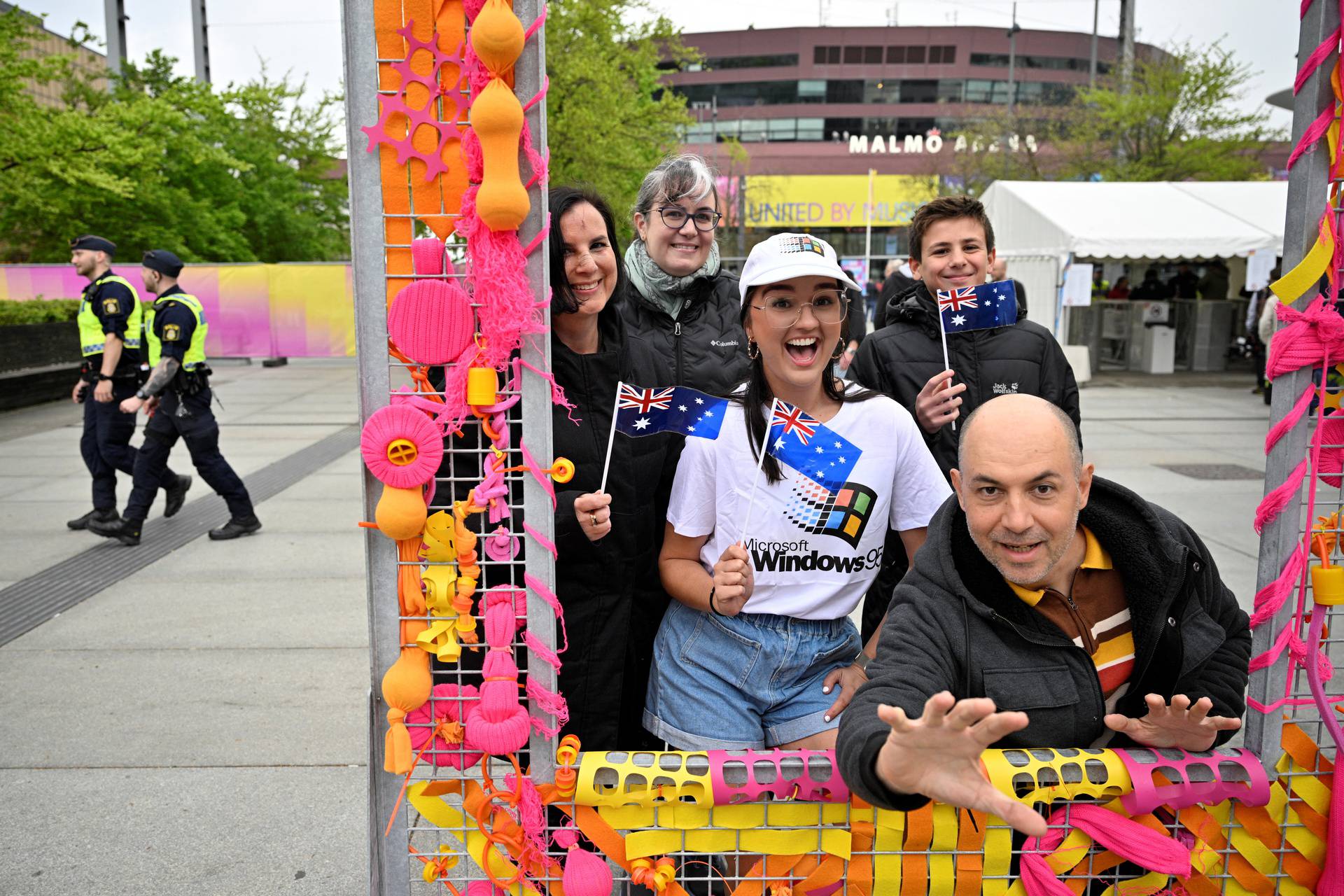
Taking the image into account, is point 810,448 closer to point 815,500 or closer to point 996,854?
point 815,500

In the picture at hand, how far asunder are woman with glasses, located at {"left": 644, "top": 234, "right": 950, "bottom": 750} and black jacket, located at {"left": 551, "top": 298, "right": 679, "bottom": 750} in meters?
0.24

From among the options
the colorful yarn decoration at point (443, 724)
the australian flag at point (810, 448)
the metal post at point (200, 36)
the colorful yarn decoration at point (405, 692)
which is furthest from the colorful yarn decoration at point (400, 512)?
the metal post at point (200, 36)

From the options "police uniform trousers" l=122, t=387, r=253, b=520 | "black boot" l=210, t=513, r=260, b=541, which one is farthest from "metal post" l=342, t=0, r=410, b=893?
"black boot" l=210, t=513, r=260, b=541

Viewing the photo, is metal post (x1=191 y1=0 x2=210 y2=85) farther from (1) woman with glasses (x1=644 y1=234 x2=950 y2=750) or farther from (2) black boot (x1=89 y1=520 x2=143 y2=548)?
(1) woman with glasses (x1=644 y1=234 x2=950 y2=750)

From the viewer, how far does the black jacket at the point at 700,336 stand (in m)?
3.37

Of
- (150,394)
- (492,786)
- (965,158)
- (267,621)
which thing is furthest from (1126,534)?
(965,158)

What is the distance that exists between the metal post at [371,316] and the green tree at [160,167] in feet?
45.7

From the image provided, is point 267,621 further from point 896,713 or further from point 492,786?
point 896,713

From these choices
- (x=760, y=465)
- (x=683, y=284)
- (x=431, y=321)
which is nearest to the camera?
(x=431, y=321)

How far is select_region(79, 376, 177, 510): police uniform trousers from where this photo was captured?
7.39 metres

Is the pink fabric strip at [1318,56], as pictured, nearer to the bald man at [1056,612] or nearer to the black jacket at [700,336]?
the bald man at [1056,612]

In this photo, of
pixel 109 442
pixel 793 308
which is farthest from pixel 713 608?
pixel 109 442

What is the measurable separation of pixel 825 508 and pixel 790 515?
80 millimetres

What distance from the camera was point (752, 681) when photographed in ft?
7.61
